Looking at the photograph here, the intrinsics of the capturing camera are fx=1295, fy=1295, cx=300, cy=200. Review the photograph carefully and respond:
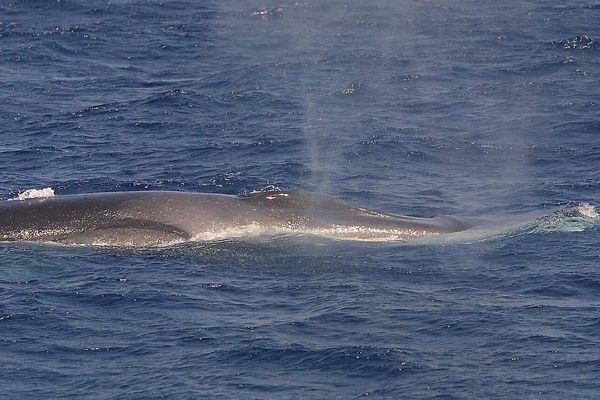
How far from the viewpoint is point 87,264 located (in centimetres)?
2722

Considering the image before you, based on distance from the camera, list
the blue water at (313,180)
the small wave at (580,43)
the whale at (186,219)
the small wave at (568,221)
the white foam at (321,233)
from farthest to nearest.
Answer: the small wave at (580,43)
the small wave at (568,221)
the white foam at (321,233)
the whale at (186,219)
the blue water at (313,180)

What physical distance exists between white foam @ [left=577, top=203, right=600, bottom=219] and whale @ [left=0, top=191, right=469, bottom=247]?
10.2ft

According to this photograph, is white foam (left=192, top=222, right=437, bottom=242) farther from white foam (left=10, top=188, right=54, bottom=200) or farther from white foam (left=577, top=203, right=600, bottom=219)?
white foam (left=10, top=188, right=54, bottom=200)

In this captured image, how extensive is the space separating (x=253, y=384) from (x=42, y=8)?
45750mm

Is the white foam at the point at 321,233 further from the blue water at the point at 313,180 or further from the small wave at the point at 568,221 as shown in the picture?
the small wave at the point at 568,221

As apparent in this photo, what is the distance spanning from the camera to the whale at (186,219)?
2820 cm

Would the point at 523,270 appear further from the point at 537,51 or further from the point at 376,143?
the point at 537,51

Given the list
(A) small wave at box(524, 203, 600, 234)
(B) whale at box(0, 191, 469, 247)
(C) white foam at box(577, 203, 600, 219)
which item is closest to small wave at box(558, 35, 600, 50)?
(C) white foam at box(577, 203, 600, 219)

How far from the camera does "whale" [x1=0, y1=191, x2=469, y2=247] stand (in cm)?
2820

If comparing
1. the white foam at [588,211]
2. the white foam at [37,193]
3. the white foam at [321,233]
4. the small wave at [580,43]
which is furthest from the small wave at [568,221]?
the small wave at [580,43]

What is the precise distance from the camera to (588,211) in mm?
30750

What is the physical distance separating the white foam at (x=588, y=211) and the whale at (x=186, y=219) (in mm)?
3097

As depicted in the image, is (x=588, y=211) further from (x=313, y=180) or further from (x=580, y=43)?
(x=580, y=43)

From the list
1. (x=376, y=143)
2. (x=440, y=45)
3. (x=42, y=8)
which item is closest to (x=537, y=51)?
(x=440, y=45)
